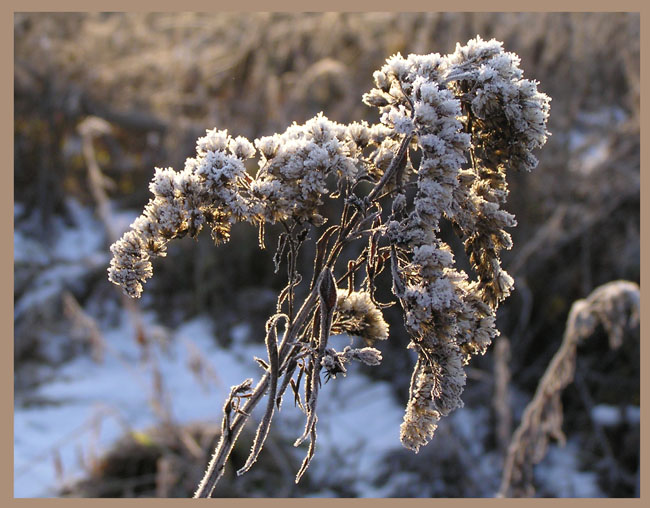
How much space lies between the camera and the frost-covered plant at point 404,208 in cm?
125

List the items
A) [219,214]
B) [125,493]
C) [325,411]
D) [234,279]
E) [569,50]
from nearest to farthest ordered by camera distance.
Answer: [219,214]
[125,493]
[325,411]
[234,279]
[569,50]

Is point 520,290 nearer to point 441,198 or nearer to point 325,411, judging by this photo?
point 325,411

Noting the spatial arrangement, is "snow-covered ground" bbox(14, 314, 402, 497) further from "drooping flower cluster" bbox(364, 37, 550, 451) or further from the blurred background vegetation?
"drooping flower cluster" bbox(364, 37, 550, 451)

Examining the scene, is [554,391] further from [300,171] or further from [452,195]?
[300,171]

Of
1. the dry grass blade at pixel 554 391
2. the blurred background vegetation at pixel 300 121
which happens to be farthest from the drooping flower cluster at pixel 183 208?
the blurred background vegetation at pixel 300 121

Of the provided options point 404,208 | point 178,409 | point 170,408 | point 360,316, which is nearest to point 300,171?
point 404,208

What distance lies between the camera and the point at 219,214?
4.37 ft

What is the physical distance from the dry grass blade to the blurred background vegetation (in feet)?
5.76

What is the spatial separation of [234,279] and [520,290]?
2567 millimetres

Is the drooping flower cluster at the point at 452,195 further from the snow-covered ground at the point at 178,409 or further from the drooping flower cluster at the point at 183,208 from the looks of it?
the snow-covered ground at the point at 178,409

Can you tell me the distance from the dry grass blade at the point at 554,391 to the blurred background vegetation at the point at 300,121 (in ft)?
5.76

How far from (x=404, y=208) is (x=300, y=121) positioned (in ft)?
17.4

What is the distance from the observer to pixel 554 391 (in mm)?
2701

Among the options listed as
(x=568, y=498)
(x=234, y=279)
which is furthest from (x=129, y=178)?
(x=568, y=498)
